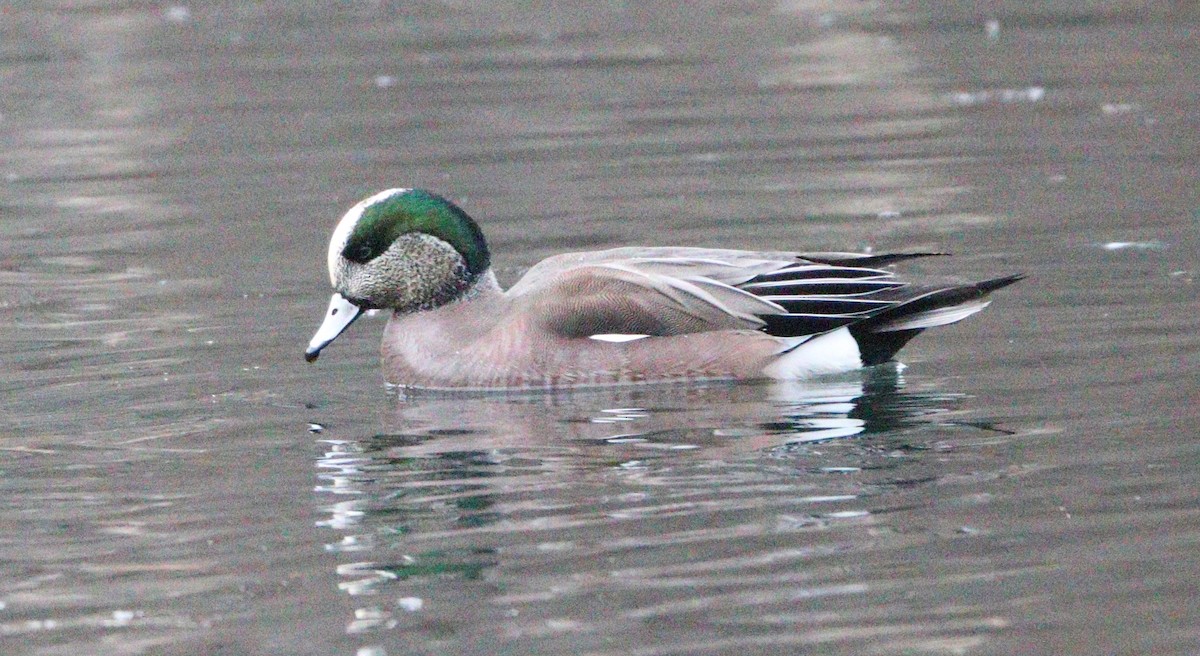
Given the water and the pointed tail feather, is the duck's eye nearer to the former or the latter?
the water

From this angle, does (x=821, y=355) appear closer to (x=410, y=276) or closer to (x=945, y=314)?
(x=945, y=314)

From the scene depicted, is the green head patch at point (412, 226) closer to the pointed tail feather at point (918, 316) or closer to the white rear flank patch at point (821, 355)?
the white rear flank patch at point (821, 355)

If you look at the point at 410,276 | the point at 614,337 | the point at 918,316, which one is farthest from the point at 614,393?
the point at 918,316

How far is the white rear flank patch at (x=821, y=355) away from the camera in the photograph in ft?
26.6

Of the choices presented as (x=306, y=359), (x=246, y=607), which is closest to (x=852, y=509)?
(x=246, y=607)

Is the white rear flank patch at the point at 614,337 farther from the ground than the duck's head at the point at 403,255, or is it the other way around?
the duck's head at the point at 403,255

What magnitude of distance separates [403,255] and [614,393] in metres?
1.16

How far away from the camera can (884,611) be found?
505 cm

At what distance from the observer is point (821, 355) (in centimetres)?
812

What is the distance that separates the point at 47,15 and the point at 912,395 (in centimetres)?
1488

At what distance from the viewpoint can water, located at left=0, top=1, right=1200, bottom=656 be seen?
5258mm

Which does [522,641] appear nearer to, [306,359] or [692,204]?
[306,359]

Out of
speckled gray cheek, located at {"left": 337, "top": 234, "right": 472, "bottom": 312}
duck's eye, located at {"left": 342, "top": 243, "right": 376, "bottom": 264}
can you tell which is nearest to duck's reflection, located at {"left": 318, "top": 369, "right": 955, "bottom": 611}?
speckled gray cheek, located at {"left": 337, "top": 234, "right": 472, "bottom": 312}

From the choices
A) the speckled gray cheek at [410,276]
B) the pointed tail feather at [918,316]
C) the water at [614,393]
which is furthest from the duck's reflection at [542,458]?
the speckled gray cheek at [410,276]
